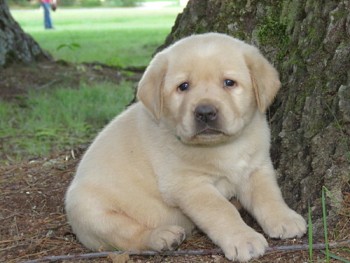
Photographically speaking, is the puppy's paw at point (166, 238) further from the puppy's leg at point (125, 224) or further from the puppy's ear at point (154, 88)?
the puppy's ear at point (154, 88)

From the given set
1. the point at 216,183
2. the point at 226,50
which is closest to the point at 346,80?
the point at 226,50

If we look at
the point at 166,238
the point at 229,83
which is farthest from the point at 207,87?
the point at 166,238

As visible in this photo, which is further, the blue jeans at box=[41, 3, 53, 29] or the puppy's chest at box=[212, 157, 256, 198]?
the blue jeans at box=[41, 3, 53, 29]

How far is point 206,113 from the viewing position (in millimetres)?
3334

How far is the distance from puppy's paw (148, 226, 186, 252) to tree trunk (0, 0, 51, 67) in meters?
6.45

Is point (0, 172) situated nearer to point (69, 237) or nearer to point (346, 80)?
point (69, 237)

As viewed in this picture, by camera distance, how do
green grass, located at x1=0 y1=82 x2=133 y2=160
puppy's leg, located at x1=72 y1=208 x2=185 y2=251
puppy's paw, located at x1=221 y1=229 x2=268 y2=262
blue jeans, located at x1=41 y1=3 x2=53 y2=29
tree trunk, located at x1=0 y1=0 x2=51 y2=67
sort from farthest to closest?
blue jeans, located at x1=41 y1=3 x2=53 y2=29
tree trunk, located at x1=0 y1=0 x2=51 y2=67
green grass, located at x1=0 y1=82 x2=133 y2=160
puppy's leg, located at x1=72 y1=208 x2=185 y2=251
puppy's paw, located at x1=221 y1=229 x2=268 y2=262

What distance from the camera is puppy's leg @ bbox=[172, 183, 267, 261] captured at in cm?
328

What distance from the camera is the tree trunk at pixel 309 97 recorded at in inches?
140

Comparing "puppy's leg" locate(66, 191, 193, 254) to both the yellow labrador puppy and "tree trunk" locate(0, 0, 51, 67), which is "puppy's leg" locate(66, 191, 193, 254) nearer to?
the yellow labrador puppy

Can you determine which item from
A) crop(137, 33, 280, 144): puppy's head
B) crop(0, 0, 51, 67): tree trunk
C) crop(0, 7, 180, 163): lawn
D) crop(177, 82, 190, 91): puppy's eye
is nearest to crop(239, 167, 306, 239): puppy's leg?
crop(137, 33, 280, 144): puppy's head

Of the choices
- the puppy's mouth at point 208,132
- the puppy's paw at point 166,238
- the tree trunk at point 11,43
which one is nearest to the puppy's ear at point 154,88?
the puppy's mouth at point 208,132

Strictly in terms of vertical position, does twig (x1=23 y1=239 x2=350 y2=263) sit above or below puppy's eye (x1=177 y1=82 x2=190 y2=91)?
below

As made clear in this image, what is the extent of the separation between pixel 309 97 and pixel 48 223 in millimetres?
1809
